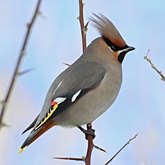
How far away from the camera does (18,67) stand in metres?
0.46

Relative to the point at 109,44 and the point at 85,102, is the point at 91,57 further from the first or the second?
the point at 85,102

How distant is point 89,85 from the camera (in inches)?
72.7

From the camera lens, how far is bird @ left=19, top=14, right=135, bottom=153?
1734 mm

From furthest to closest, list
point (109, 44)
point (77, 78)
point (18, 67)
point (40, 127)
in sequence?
1. point (109, 44)
2. point (77, 78)
3. point (40, 127)
4. point (18, 67)

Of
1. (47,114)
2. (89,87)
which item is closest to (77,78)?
(89,87)

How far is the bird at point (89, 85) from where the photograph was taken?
1.73 metres

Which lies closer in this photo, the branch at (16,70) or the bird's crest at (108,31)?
the branch at (16,70)

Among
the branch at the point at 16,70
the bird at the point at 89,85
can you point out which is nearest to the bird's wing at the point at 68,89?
the bird at the point at 89,85

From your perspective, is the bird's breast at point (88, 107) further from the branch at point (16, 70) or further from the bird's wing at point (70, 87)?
the branch at point (16, 70)

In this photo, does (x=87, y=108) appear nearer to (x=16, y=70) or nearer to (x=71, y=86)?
(x=71, y=86)

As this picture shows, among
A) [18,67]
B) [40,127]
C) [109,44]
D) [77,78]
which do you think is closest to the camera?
[18,67]

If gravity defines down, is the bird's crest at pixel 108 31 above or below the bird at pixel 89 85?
above

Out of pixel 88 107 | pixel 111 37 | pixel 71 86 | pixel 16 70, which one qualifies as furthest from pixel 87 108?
pixel 16 70

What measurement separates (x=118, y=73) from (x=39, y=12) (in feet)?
5.01
